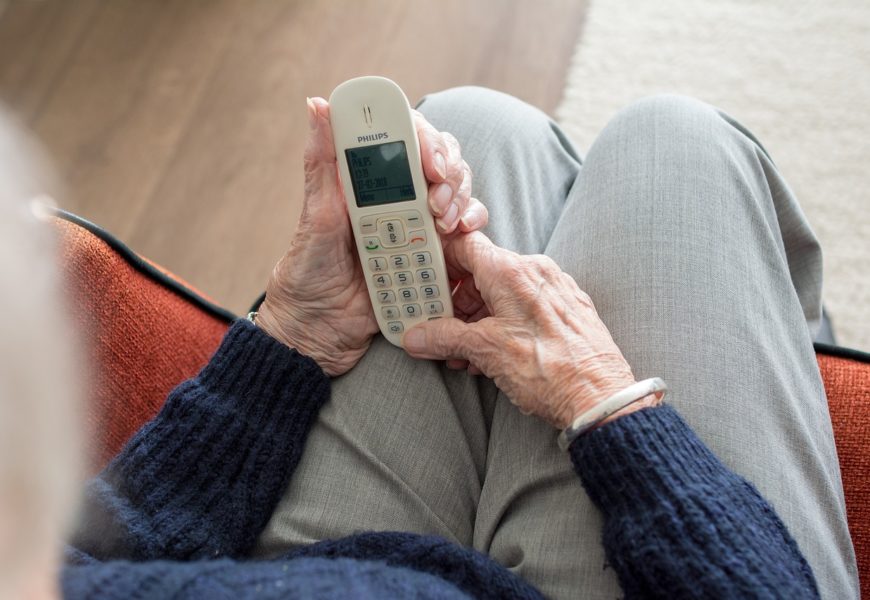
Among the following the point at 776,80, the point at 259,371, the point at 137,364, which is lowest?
the point at 137,364

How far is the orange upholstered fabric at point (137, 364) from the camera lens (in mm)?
649

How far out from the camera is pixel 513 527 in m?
0.57

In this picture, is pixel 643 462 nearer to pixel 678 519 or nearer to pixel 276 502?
pixel 678 519

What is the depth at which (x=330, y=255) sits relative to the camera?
0.63m

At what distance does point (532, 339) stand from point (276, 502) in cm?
26

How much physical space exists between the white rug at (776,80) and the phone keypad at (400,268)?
2.17ft

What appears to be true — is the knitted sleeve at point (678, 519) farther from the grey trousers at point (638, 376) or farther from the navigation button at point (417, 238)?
the navigation button at point (417, 238)

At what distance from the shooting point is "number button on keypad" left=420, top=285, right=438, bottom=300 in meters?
0.63

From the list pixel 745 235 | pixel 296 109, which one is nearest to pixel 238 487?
pixel 745 235

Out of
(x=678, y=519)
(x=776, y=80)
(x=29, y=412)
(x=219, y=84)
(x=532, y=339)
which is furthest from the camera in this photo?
(x=219, y=84)

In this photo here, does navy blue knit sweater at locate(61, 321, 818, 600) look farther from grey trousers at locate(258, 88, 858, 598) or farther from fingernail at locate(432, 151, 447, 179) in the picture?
fingernail at locate(432, 151, 447, 179)

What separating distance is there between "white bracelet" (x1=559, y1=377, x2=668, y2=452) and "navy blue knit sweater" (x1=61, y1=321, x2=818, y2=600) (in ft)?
0.04

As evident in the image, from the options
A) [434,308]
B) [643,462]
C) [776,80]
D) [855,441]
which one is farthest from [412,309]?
[776,80]

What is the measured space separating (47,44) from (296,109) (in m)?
0.57
